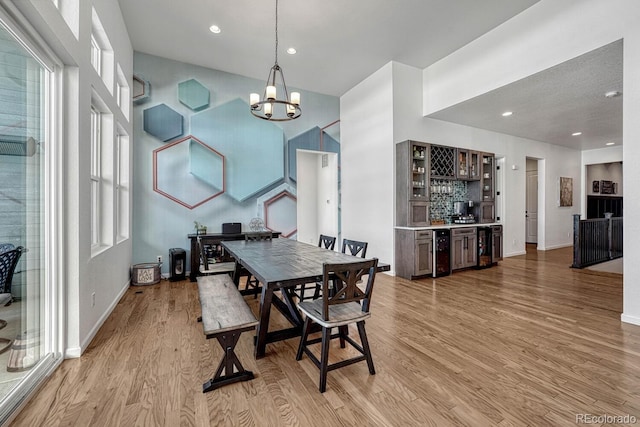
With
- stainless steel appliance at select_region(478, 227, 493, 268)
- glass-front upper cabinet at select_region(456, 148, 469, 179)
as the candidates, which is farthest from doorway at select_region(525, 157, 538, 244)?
glass-front upper cabinet at select_region(456, 148, 469, 179)

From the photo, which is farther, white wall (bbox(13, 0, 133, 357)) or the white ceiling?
the white ceiling

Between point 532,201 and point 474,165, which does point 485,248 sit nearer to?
point 474,165

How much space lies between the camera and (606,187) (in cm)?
898

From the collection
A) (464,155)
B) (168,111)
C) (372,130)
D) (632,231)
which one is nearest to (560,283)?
(632,231)

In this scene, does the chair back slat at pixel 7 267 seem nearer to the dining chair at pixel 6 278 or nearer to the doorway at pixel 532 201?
the dining chair at pixel 6 278

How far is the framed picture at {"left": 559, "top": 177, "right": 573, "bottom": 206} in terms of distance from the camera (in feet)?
25.6

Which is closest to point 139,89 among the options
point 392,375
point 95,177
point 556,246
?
point 95,177

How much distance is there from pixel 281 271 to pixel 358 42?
3916mm

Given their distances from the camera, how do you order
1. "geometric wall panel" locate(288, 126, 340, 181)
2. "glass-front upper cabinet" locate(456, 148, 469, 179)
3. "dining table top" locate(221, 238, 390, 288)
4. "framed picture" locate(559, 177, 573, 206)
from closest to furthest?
"dining table top" locate(221, 238, 390, 288) → "glass-front upper cabinet" locate(456, 148, 469, 179) → "geometric wall panel" locate(288, 126, 340, 181) → "framed picture" locate(559, 177, 573, 206)

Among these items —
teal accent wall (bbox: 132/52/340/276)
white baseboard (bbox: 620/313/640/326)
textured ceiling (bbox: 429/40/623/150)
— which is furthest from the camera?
teal accent wall (bbox: 132/52/340/276)

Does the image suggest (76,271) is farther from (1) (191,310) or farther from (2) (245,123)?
(2) (245,123)

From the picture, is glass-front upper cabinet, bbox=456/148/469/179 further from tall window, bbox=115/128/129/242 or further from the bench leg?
tall window, bbox=115/128/129/242

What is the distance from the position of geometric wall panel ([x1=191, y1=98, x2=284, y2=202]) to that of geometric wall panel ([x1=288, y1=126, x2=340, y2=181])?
229 millimetres

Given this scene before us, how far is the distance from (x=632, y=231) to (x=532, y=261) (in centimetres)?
357
